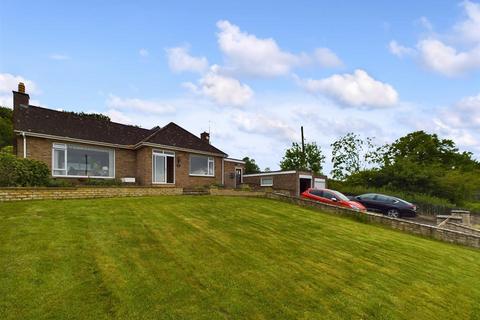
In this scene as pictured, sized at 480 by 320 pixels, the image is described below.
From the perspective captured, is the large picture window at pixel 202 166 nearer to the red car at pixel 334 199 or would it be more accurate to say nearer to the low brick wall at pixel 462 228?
the red car at pixel 334 199

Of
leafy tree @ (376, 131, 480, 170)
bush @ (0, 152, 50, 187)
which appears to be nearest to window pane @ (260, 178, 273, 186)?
bush @ (0, 152, 50, 187)

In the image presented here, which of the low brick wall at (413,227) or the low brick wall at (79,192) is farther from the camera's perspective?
the low brick wall at (413,227)

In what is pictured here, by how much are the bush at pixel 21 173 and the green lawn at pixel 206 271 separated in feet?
8.35

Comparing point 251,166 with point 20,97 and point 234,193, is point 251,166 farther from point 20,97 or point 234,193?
point 20,97

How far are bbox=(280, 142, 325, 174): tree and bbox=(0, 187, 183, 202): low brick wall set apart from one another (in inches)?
1228

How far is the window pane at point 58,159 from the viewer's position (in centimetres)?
1707

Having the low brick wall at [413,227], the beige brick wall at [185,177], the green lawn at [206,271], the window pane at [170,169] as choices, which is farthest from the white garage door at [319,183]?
the green lawn at [206,271]

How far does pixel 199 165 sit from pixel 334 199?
34.4ft

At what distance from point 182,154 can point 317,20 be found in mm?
12598

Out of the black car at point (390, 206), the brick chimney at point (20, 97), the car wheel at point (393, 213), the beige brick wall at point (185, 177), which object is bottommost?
the car wheel at point (393, 213)

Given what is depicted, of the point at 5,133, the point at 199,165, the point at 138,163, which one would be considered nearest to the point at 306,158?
the point at 199,165

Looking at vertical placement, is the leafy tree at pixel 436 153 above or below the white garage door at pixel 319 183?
above

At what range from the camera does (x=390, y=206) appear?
21.5 meters

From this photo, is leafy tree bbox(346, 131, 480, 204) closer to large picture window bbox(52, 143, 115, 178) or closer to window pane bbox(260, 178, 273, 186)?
window pane bbox(260, 178, 273, 186)
